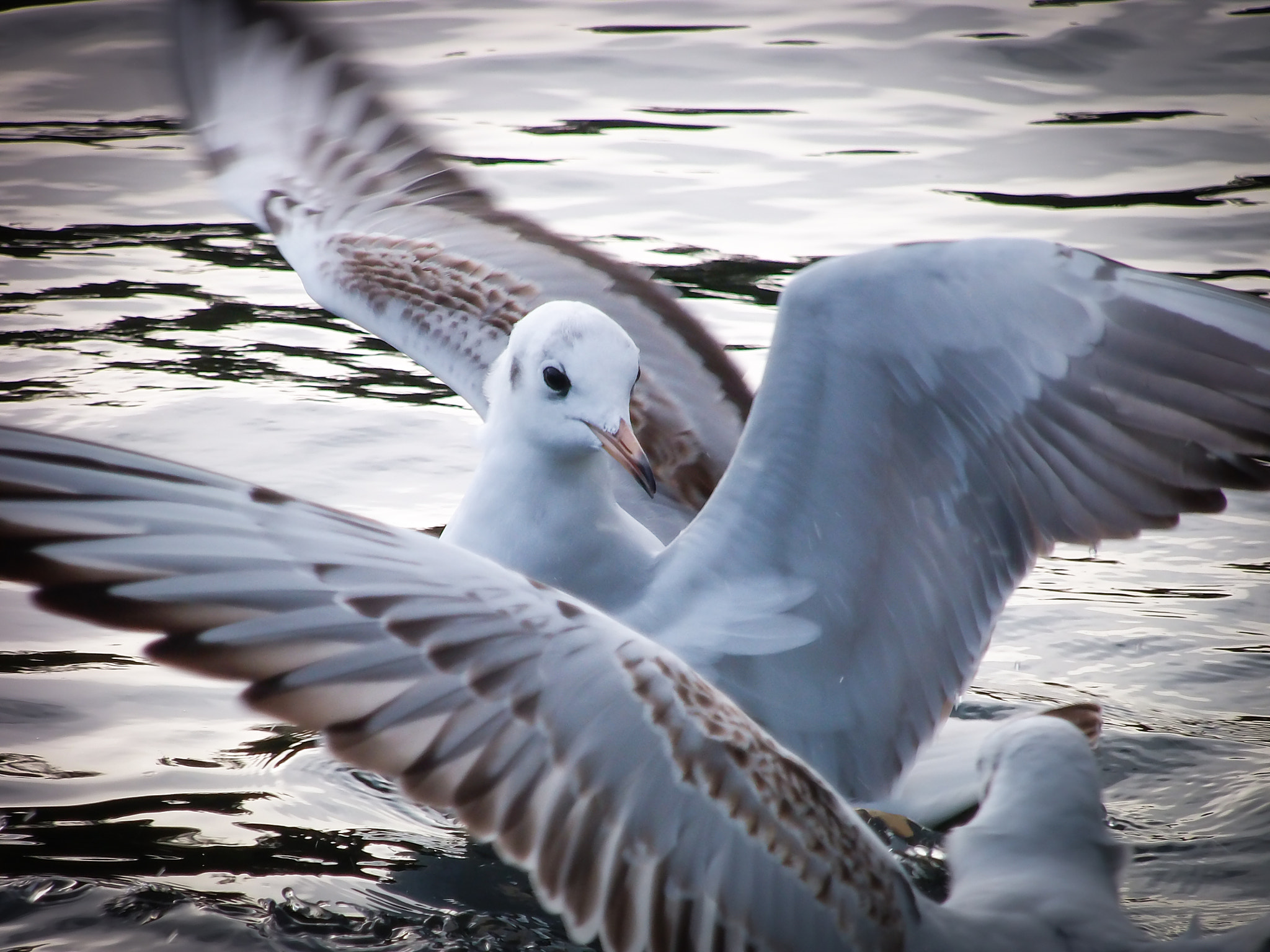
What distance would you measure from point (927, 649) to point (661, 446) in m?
1.27

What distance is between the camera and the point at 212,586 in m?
2.30

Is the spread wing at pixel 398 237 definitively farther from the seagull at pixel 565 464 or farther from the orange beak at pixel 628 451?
the orange beak at pixel 628 451

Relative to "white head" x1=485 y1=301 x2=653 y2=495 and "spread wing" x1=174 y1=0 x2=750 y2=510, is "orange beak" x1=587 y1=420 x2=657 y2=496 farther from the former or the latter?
"spread wing" x1=174 y1=0 x2=750 y2=510

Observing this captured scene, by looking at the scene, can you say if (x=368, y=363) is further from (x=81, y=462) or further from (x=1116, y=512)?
(x=81, y=462)

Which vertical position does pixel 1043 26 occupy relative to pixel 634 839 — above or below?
above

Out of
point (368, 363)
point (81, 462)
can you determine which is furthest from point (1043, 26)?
point (81, 462)

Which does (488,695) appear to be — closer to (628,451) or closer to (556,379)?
(628,451)

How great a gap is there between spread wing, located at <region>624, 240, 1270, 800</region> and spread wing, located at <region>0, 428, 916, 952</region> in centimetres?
101

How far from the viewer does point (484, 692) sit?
2420 mm

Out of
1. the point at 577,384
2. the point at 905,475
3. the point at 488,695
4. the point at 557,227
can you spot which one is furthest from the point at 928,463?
the point at 557,227

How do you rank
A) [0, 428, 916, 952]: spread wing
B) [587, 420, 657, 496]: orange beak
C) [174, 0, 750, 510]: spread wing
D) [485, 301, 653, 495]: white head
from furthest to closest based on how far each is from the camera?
[174, 0, 750, 510]: spread wing < [485, 301, 653, 495]: white head < [587, 420, 657, 496]: orange beak < [0, 428, 916, 952]: spread wing

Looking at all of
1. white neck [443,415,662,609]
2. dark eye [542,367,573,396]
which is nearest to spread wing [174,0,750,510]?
white neck [443,415,662,609]

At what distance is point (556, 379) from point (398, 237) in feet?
5.63

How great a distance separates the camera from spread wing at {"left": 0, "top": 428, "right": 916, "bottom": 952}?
227 cm
